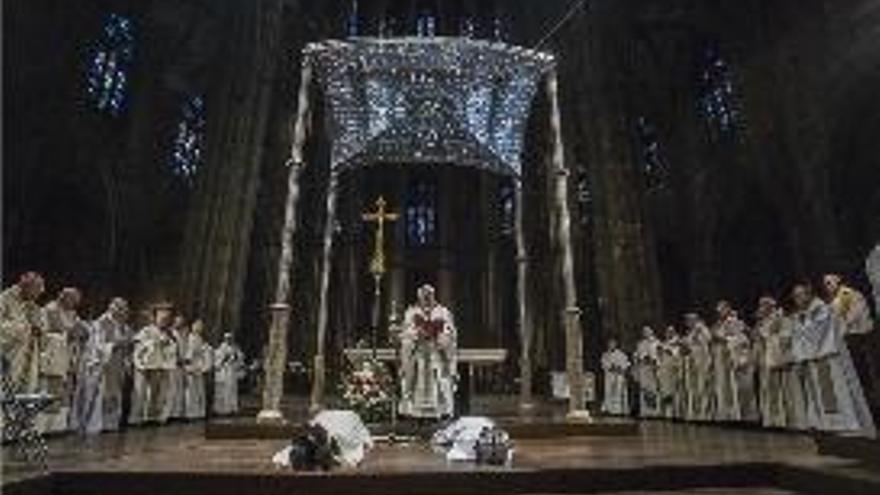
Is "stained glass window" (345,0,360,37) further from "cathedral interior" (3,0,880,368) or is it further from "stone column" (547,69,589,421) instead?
"stone column" (547,69,589,421)

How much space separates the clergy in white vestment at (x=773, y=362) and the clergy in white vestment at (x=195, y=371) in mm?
8446

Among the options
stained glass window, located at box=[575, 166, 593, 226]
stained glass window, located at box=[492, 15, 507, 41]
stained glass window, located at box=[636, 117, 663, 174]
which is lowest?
stained glass window, located at box=[575, 166, 593, 226]

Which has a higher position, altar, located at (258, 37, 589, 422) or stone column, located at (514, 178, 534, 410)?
altar, located at (258, 37, 589, 422)

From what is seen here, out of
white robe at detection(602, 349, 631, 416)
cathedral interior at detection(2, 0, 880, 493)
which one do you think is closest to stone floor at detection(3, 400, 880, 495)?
cathedral interior at detection(2, 0, 880, 493)

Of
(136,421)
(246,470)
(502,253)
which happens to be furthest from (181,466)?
(502,253)

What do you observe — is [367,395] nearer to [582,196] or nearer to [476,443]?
[476,443]

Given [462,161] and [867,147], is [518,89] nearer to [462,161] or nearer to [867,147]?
[462,161]

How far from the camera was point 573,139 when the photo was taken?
67.4ft

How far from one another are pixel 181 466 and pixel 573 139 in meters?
16.1

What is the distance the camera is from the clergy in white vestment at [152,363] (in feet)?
38.5

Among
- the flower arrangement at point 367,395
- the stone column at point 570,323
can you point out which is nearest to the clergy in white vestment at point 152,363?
the flower arrangement at point 367,395

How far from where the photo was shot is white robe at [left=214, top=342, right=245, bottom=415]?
15.9 metres

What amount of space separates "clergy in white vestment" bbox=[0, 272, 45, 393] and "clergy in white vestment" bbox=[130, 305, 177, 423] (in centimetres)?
269

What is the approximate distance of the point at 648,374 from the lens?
16094 millimetres
